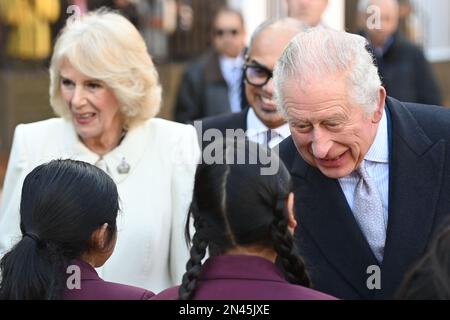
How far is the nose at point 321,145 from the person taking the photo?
3.53 meters

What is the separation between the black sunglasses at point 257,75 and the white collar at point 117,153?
0.57 metres

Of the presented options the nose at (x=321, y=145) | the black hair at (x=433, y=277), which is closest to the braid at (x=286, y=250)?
the black hair at (x=433, y=277)

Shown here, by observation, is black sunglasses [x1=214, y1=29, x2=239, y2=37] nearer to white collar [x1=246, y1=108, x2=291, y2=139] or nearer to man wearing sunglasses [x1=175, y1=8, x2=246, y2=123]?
man wearing sunglasses [x1=175, y1=8, x2=246, y2=123]

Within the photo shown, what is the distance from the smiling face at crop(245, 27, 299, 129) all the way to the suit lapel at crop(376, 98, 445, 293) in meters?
1.24

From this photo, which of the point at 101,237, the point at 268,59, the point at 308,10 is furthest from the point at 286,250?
the point at 308,10

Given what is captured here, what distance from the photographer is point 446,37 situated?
1819cm

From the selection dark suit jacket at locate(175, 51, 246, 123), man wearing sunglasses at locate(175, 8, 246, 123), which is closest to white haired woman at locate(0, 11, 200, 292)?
man wearing sunglasses at locate(175, 8, 246, 123)

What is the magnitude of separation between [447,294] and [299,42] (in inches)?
51.9

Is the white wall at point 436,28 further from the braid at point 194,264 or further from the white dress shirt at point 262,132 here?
the braid at point 194,264

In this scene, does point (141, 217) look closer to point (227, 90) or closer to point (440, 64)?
point (227, 90)

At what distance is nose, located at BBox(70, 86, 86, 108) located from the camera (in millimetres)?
4664

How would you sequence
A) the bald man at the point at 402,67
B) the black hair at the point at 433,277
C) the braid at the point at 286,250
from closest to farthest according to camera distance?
the black hair at the point at 433,277, the braid at the point at 286,250, the bald man at the point at 402,67

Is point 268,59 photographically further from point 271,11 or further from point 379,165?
point 271,11

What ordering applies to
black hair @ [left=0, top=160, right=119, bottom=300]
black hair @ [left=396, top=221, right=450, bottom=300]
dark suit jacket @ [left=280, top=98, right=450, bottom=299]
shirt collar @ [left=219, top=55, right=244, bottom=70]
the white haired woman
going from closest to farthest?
black hair @ [left=396, top=221, right=450, bottom=300], black hair @ [left=0, top=160, right=119, bottom=300], dark suit jacket @ [left=280, top=98, right=450, bottom=299], the white haired woman, shirt collar @ [left=219, top=55, right=244, bottom=70]
